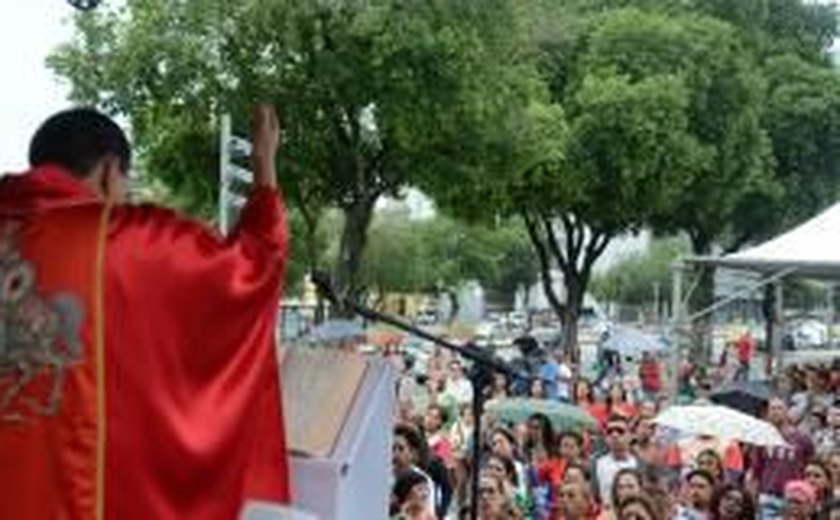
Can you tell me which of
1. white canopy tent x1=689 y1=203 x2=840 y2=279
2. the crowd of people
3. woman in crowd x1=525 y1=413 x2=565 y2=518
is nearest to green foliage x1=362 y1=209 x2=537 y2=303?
white canopy tent x1=689 y1=203 x2=840 y2=279

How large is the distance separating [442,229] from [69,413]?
7361cm

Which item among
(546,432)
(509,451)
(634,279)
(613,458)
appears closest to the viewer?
(509,451)

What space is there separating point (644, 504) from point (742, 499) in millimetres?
1492

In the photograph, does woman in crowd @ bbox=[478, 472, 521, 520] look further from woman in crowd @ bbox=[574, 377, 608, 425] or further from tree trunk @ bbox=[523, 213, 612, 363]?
tree trunk @ bbox=[523, 213, 612, 363]

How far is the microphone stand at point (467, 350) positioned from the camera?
4.53m

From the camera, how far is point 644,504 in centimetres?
781

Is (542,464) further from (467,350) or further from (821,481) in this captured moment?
(467,350)

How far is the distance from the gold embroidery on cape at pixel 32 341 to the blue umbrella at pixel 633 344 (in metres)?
26.3

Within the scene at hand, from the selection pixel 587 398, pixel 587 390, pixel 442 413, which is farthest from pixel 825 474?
pixel 587 390

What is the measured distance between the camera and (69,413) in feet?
11.0

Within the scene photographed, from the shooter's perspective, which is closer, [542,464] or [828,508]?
[828,508]

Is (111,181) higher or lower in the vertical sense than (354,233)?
lower

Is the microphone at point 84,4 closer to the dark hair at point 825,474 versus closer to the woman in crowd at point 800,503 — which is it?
the woman in crowd at point 800,503

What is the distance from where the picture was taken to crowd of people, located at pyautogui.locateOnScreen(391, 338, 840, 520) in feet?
28.7
